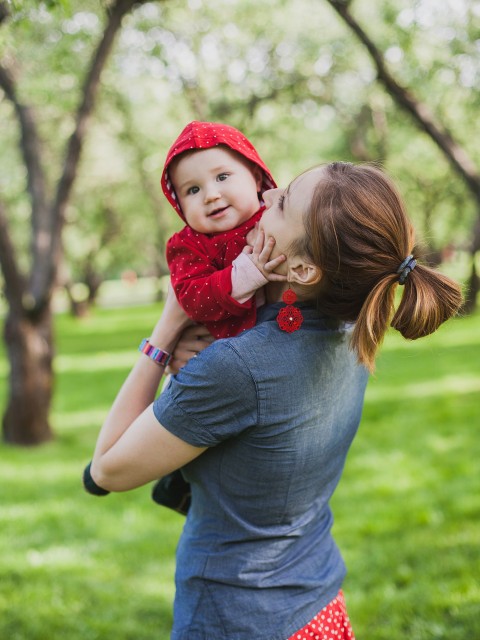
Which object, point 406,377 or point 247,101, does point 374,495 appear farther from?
point 247,101

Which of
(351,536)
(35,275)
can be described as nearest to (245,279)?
(351,536)

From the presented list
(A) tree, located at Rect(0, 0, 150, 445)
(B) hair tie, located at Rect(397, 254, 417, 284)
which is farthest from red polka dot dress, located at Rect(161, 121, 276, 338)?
(A) tree, located at Rect(0, 0, 150, 445)

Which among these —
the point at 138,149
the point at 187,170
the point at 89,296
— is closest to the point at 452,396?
the point at 187,170

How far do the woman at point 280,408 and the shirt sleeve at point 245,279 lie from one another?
0.08 feet

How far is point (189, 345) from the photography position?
70.7 inches

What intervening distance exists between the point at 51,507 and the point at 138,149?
14.6 m

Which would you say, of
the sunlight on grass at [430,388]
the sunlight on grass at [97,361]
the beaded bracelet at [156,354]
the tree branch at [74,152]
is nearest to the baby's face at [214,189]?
the beaded bracelet at [156,354]

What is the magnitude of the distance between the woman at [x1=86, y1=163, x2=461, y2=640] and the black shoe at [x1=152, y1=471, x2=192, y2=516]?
0.14 m

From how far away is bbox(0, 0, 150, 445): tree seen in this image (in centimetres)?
736

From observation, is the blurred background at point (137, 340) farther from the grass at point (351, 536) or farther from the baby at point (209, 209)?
the baby at point (209, 209)

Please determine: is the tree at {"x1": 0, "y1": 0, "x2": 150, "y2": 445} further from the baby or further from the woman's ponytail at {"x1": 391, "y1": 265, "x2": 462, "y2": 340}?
the woman's ponytail at {"x1": 391, "y1": 265, "x2": 462, "y2": 340}

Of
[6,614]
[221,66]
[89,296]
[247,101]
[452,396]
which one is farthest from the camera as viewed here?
[89,296]

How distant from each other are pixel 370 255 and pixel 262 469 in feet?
1.66

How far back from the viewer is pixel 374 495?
20.0 ft
